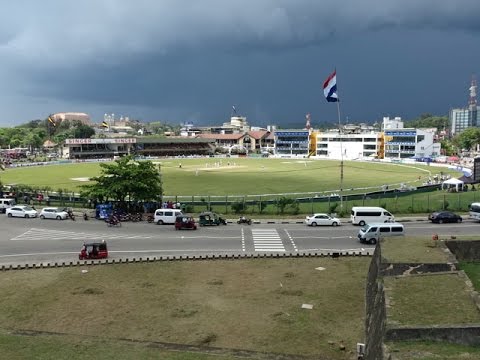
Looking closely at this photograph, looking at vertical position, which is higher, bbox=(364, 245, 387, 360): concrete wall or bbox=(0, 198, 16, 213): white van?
bbox=(0, 198, 16, 213): white van

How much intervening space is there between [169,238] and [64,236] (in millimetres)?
8394

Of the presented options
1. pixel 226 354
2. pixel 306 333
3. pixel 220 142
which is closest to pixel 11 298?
pixel 226 354

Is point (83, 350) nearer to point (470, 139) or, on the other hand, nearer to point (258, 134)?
point (470, 139)

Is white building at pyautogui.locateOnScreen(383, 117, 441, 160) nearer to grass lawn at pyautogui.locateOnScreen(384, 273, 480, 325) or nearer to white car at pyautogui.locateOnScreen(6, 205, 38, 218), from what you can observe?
white car at pyautogui.locateOnScreen(6, 205, 38, 218)

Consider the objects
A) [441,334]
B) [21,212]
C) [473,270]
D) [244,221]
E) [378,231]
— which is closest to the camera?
[441,334]

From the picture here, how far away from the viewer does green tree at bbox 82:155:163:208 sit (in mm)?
47062

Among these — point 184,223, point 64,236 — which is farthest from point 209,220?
point 64,236

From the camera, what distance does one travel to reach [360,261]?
29500 mm

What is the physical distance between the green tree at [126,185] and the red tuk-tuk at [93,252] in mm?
16392

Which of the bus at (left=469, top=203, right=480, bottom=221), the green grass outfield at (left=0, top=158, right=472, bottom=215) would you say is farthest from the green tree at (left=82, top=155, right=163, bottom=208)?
the bus at (left=469, top=203, right=480, bottom=221)

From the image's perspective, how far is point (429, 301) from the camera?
16578 mm

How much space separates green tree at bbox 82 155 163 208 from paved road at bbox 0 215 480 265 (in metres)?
3.63

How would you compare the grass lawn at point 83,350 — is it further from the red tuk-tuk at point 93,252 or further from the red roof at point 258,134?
the red roof at point 258,134

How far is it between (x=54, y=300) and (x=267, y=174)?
237 ft
